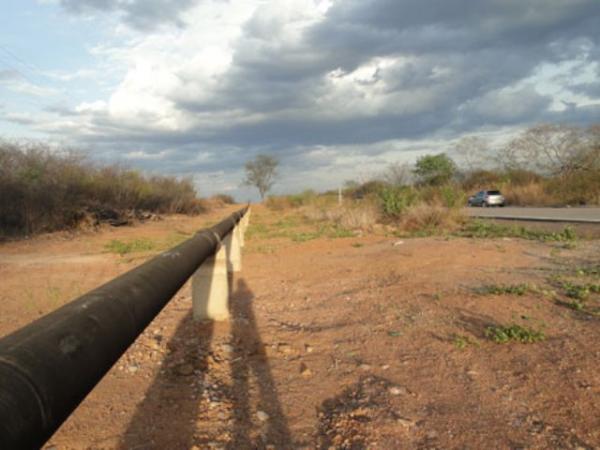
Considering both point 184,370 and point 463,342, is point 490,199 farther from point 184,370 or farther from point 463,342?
point 184,370

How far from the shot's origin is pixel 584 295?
5184 mm

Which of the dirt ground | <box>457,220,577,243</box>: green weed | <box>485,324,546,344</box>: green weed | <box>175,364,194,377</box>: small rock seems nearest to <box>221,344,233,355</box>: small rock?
the dirt ground

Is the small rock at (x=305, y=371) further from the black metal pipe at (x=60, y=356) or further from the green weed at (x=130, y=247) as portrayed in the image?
the green weed at (x=130, y=247)

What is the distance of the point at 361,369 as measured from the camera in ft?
13.0

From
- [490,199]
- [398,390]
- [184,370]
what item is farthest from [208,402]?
[490,199]

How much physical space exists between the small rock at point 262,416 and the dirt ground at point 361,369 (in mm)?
14

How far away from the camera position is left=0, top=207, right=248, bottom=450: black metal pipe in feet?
3.69

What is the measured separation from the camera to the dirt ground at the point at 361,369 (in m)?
2.93

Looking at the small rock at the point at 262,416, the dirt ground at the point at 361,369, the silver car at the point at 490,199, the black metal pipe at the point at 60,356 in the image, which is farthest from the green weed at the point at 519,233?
the silver car at the point at 490,199

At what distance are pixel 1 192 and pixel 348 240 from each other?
1233cm

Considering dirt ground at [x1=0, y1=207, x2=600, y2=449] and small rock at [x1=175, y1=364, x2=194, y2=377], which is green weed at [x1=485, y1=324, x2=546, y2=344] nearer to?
dirt ground at [x1=0, y1=207, x2=600, y2=449]

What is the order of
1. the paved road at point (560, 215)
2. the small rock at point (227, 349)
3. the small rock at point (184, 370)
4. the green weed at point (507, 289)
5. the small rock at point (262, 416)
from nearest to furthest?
the small rock at point (262, 416), the small rock at point (184, 370), the small rock at point (227, 349), the green weed at point (507, 289), the paved road at point (560, 215)

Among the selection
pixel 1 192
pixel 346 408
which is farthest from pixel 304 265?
pixel 1 192

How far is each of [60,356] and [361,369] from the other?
3.00 meters
